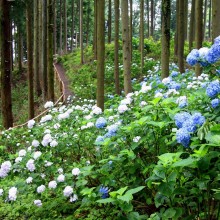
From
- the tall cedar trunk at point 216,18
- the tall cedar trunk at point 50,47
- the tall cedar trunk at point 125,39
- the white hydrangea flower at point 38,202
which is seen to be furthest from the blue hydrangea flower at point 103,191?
the tall cedar trunk at point 50,47

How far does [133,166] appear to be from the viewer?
3162 mm

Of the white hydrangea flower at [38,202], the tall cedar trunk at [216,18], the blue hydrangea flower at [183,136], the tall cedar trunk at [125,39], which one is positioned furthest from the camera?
the tall cedar trunk at [125,39]

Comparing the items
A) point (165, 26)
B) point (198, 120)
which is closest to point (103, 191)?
point (198, 120)

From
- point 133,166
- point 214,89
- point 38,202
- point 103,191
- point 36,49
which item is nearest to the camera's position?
point 214,89

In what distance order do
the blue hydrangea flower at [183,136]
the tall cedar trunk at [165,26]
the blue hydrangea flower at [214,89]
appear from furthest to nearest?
1. the tall cedar trunk at [165,26]
2. the blue hydrangea flower at [214,89]
3. the blue hydrangea flower at [183,136]

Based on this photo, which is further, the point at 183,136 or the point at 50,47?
the point at 50,47

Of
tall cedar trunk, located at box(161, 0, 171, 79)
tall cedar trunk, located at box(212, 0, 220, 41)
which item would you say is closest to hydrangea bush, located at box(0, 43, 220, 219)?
tall cedar trunk, located at box(161, 0, 171, 79)

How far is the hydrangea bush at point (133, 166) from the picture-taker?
2312 mm

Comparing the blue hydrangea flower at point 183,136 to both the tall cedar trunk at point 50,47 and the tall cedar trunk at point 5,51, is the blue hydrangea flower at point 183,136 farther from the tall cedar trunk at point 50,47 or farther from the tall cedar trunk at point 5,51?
the tall cedar trunk at point 50,47

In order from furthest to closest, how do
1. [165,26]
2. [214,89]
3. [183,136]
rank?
[165,26]
[214,89]
[183,136]

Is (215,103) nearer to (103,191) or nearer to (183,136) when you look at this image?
(183,136)

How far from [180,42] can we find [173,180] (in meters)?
10.6

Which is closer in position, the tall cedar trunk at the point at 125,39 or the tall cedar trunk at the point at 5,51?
the tall cedar trunk at the point at 125,39

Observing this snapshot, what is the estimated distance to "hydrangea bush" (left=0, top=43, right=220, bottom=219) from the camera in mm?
2312
